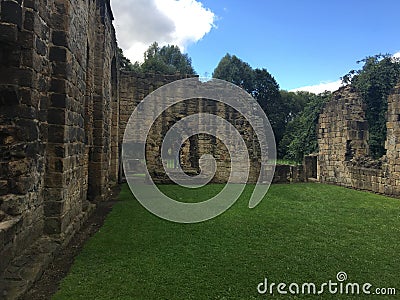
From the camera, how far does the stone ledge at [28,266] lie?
3.61 meters

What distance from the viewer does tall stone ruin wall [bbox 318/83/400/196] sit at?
11.2 metres

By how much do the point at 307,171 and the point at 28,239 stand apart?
12.7 m

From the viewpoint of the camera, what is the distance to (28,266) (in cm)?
411

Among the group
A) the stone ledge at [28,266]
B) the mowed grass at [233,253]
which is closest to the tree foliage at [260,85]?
the mowed grass at [233,253]

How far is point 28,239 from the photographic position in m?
4.58

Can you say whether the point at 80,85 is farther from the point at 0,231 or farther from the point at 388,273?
the point at 388,273

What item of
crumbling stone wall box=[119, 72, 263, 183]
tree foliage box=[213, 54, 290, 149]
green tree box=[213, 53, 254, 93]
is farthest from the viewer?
green tree box=[213, 53, 254, 93]

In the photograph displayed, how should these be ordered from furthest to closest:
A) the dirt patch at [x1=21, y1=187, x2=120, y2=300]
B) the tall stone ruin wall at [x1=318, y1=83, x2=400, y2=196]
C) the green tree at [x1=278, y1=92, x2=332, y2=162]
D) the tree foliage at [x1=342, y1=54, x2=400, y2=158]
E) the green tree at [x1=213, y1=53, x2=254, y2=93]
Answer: the green tree at [x1=213, y1=53, x2=254, y2=93]
the green tree at [x1=278, y1=92, x2=332, y2=162]
the tree foliage at [x1=342, y1=54, x2=400, y2=158]
the tall stone ruin wall at [x1=318, y1=83, x2=400, y2=196]
the dirt patch at [x1=21, y1=187, x2=120, y2=300]

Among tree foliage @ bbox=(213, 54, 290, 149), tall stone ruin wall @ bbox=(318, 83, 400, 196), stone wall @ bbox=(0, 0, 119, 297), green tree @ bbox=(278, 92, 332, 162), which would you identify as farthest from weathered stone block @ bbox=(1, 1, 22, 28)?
tree foliage @ bbox=(213, 54, 290, 149)

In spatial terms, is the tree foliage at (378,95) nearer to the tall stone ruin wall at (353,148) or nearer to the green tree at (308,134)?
the green tree at (308,134)

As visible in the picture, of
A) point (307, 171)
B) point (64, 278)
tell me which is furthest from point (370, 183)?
point (64, 278)

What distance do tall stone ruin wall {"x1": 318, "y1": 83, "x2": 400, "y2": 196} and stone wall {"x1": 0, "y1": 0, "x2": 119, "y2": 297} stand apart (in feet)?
30.1

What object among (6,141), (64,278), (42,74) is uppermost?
(42,74)

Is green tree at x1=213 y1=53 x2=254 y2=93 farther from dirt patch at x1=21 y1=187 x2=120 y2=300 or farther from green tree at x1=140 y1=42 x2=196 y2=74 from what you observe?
dirt patch at x1=21 y1=187 x2=120 y2=300
